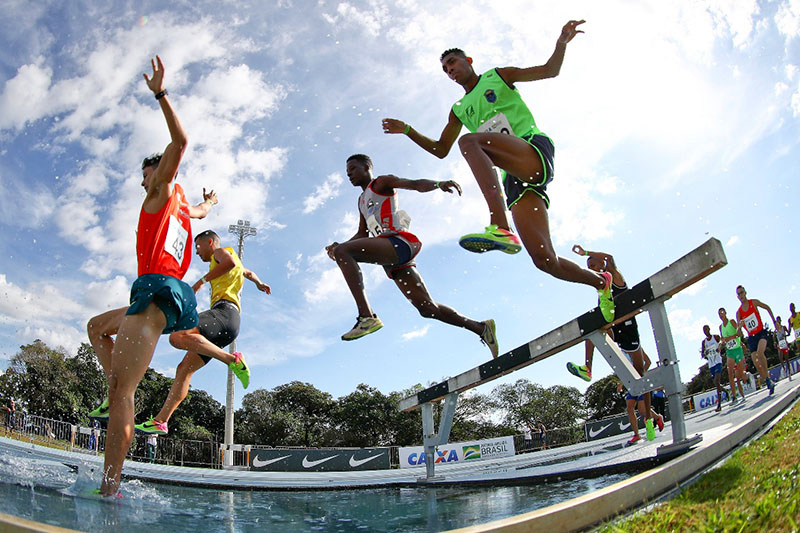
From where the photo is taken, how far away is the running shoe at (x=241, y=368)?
4.28 metres

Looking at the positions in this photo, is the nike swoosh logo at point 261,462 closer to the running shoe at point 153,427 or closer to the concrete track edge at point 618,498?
the running shoe at point 153,427

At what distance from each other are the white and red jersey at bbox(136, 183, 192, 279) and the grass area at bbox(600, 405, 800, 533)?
2551mm

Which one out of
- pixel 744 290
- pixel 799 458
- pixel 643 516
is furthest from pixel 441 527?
pixel 744 290

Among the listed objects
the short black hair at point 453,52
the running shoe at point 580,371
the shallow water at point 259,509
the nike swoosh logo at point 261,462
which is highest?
the short black hair at point 453,52

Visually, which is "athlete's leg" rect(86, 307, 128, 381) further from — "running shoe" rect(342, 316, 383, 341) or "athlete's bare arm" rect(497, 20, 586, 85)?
"athlete's bare arm" rect(497, 20, 586, 85)

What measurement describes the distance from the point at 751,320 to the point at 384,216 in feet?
25.2

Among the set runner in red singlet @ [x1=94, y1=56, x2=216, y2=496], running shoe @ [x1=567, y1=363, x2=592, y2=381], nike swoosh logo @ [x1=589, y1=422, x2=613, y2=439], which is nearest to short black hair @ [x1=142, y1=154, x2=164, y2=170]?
runner in red singlet @ [x1=94, y1=56, x2=216, y2=496]

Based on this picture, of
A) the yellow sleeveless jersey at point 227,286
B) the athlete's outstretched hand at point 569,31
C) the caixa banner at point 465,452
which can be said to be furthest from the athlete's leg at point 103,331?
the caixa banner at point 465,452

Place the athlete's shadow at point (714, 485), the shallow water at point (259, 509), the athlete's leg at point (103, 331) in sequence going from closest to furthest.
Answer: the athlete's shadow at point (714, 485)
the shallow water at point (259, 509)
the athlete's leg at point (103, 331)

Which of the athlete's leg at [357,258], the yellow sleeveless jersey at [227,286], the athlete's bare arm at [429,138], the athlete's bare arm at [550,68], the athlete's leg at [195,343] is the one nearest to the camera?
the athlete's bare arm at [550,68]

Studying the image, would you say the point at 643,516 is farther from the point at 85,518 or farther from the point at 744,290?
the point at 744,290

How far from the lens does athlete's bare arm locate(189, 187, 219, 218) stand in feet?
11.6

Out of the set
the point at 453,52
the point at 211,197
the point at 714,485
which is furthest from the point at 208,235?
the point at 714,485

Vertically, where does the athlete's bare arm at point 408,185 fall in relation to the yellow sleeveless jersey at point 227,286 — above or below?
above
